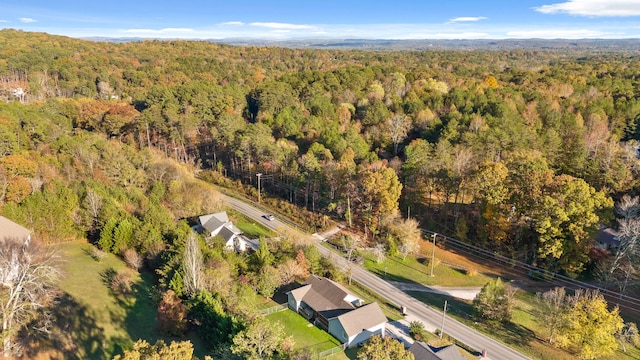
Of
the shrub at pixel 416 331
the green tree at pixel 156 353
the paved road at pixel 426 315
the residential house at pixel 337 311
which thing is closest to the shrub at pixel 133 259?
the residential house at pixel 337 311

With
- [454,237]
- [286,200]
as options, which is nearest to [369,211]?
[454,237]

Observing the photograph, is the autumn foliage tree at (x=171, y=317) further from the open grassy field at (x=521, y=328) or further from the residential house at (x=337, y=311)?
the open grassy field at (x=521, y=328)

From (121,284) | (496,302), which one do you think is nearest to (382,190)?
(496,302)

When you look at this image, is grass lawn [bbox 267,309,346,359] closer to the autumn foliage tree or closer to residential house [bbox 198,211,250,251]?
the autumn foliage tree

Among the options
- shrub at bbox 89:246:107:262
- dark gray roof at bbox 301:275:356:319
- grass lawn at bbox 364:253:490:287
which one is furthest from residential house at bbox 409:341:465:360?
shrub at bbox 89:246:107:262

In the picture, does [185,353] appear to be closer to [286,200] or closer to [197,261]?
[197,261]

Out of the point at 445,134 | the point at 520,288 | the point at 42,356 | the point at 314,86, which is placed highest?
the point at 314,86
